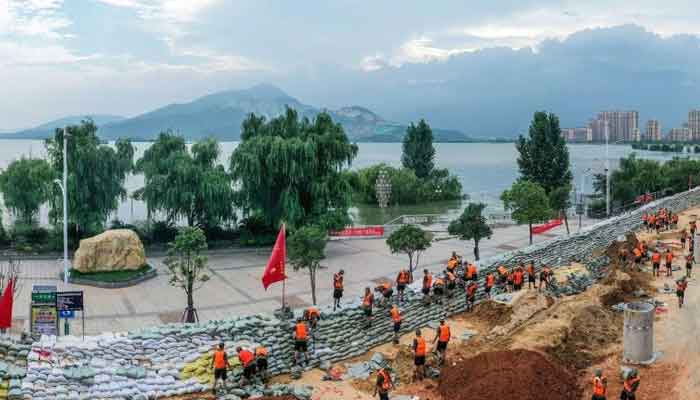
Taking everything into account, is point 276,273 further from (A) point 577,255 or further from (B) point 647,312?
(A) point 577,255

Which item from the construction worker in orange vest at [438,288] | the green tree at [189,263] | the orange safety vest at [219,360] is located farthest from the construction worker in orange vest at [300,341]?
the construction worker in orange vest at [438,288]

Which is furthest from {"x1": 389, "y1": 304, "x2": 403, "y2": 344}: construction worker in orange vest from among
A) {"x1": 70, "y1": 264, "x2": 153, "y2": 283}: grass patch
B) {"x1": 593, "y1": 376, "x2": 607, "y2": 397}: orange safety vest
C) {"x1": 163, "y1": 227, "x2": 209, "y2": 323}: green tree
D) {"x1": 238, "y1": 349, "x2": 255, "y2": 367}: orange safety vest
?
{"x1": 70, "y1": 264, "x2": 153, "y2": 283}: grass patch

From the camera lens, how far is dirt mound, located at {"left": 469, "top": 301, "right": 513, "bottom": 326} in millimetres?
20484

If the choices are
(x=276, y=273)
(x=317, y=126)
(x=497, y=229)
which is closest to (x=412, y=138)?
(x=497, y=229)

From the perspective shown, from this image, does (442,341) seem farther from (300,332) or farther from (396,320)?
(300,332)

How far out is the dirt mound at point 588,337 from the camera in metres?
16.9

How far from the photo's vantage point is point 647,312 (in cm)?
1648

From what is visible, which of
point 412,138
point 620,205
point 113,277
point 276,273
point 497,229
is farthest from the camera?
point 412,138

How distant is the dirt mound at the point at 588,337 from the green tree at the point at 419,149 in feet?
184

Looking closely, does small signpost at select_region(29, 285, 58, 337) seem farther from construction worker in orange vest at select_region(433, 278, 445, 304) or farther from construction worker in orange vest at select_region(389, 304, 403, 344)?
construction worker in orange vest at select_region(433, 278, 445, 304)

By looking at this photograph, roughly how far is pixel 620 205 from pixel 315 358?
45873 mm

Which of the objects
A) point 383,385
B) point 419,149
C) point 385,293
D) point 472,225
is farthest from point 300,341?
point 419,149

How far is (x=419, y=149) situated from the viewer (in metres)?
77.0

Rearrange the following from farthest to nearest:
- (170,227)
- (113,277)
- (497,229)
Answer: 1. (497,229)
2. (170,227)
3. (113,277)
